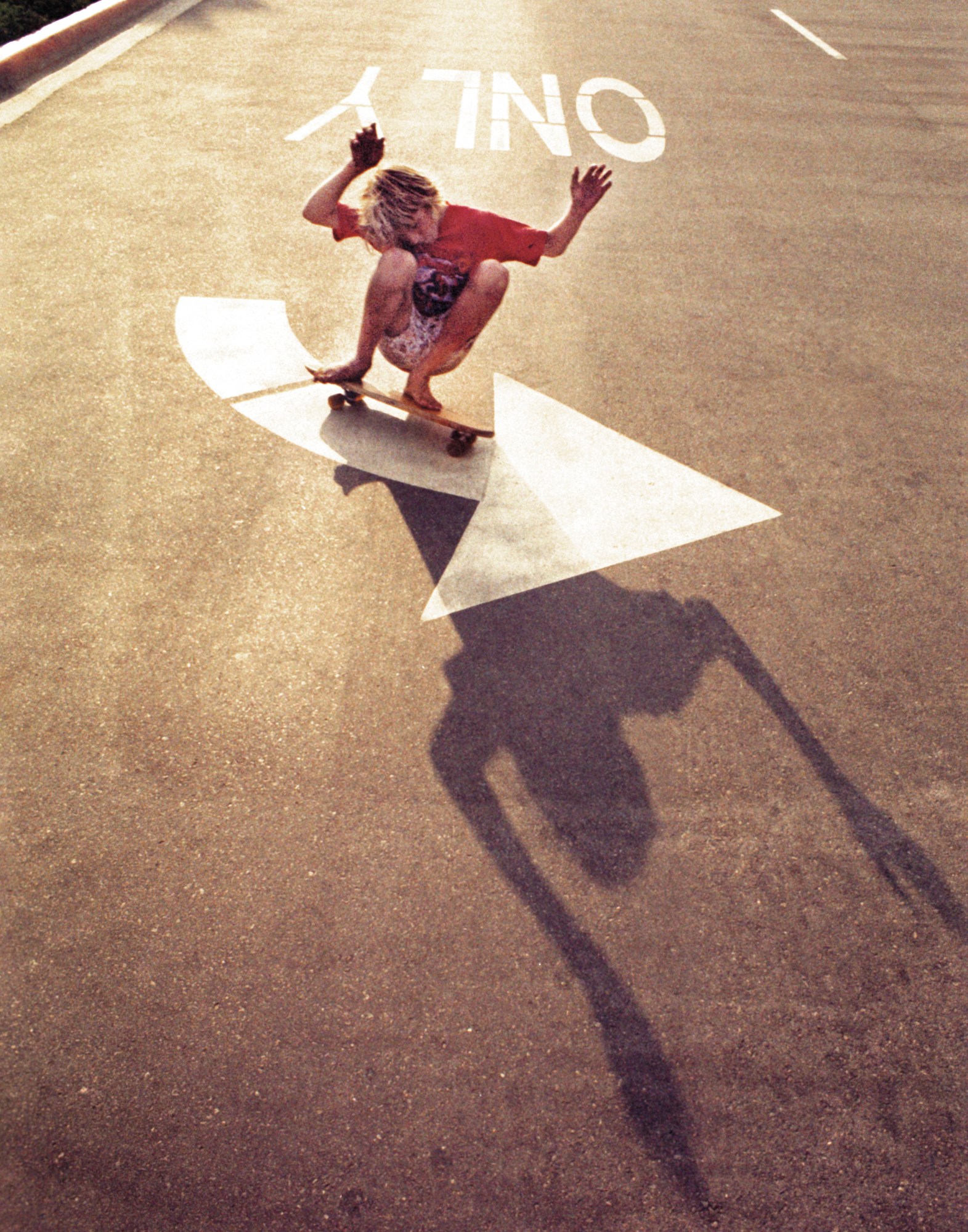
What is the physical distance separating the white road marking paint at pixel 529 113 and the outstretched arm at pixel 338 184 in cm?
431

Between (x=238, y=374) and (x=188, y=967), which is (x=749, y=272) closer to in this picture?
(x=238, y=374)

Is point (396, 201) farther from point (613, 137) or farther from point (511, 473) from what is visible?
point (613, 137)

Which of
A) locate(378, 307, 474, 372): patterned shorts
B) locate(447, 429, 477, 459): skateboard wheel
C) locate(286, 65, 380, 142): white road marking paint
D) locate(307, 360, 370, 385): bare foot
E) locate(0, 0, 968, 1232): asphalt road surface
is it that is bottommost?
locate(0, 0, 968, 1232): asphalt road surface

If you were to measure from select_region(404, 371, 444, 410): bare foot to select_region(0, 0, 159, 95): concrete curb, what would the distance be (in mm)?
6159

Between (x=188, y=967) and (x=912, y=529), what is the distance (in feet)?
13.3

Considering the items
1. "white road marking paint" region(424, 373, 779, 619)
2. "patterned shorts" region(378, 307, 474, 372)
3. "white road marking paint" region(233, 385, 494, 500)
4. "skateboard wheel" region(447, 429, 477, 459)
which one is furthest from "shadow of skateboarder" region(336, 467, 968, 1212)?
"patterned shorts" region(378, 307, 474, 372)

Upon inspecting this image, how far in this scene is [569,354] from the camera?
5.23 metres

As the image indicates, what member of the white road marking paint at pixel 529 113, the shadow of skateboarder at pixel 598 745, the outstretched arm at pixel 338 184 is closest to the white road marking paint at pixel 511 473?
the shadow of skateboarder at pixel 598 745

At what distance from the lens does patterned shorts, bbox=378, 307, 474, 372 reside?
4074 millimetres

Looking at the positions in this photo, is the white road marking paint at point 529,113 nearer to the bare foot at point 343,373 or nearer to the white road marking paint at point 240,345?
the white road marking paint at point 240,345

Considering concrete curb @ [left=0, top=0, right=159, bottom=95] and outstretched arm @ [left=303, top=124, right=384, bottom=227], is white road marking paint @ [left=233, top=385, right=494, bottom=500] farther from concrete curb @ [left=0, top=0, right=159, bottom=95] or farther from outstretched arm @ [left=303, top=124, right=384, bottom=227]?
concrete curb @ [left=0, top=0, right=159, bottom=95]

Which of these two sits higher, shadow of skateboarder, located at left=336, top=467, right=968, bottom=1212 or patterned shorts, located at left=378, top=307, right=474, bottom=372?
patterned shorts, located at left=378, top=307, right=474, bottom=372

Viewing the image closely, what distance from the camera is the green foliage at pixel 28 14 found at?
7.93 meters

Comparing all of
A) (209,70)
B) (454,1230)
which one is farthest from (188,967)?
(209,70)
